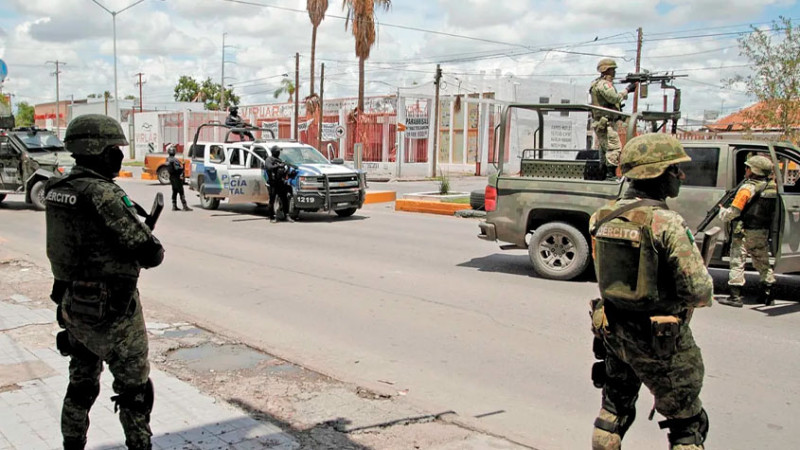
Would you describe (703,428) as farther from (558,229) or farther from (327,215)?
(327,215)

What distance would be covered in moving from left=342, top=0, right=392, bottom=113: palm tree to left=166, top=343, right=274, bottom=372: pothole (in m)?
29.2

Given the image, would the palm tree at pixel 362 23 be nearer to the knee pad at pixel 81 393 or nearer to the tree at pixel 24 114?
the knee pad at pixel 81 393

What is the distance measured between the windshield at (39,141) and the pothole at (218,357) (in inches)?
528

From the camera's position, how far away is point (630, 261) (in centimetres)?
304

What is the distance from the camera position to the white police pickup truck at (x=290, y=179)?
14.9 m

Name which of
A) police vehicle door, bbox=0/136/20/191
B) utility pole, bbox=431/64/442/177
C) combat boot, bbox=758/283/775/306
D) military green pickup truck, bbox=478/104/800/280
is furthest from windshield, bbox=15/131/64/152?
utility pole, bbox=431/64/442/177

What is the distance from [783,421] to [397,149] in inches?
1184

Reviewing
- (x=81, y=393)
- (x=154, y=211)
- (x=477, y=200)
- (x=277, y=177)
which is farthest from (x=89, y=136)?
(x=477, y=200)

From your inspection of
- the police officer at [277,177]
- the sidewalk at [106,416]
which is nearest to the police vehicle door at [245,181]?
the police officer at [277,177]

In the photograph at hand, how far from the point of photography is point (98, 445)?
377 centimetres

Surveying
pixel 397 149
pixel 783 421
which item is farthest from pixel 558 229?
pixel 397 149

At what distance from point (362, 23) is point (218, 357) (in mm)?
30016

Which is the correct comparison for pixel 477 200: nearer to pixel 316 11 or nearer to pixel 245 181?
pixel 245 181

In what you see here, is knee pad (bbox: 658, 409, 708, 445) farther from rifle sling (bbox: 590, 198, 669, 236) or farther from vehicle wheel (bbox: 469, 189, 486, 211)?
vehicle wheel (bbox: 469, 189, 486, 211)
